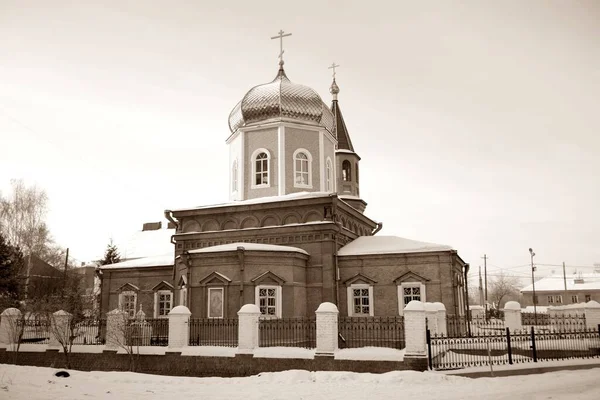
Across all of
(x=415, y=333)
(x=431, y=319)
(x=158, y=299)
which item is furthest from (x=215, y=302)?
(x=415, y=333)

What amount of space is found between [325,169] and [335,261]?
5.05 m

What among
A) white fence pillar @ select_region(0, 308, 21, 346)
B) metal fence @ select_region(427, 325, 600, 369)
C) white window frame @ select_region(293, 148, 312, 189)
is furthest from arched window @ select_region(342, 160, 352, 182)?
white fence pillar @ select_region(0, 308, 21, 346)

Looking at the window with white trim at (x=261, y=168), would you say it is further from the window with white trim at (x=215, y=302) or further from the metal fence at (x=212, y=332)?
the metal fence at (x=212, y=332)

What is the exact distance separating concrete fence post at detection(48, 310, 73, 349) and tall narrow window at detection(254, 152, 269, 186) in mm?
9336

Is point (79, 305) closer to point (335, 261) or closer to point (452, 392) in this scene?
point (335, 261)

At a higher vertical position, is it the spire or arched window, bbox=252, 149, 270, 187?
the spire

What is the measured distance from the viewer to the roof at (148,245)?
39438mm

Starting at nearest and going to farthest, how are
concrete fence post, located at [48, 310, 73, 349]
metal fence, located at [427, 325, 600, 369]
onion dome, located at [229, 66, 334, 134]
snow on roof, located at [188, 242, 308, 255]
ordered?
metal fence, located at [427, 325, 600, 369] → concrete fence post, located at [48, 310, 73, 349] → snow on roof, located at [188, 242, 308, 255] → onion dome, located at [229, 66, 334, 134]

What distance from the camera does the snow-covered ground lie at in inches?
387

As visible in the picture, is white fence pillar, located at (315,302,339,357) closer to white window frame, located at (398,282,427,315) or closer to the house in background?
white window frame, located at (398,282,427,315)

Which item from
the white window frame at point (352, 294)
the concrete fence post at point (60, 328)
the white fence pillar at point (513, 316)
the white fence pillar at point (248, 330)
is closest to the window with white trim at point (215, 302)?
the white fence pillar at point (248, 330)

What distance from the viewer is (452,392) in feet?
33.7

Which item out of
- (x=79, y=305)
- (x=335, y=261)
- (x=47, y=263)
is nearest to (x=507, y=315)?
(x=335, y=261)

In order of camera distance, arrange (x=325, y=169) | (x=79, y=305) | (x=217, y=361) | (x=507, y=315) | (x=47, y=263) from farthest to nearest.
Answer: (x=47, y=263) < (x=325, y=169) < (x=79, y=305) < (x=507, y=315) < (x=217, y=361)
